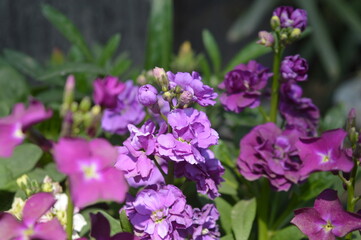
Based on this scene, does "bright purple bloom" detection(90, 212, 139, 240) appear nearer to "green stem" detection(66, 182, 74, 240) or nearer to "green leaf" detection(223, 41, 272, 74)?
"green stem" detection(66, 182, 74, 240)

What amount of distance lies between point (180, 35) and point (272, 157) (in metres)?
2.88

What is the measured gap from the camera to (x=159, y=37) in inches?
56.8

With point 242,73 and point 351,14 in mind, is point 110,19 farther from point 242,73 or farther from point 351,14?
point 351,14

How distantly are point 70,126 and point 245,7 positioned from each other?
137 inches

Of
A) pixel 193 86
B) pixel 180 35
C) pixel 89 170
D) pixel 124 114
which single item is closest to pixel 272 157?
pixel 193 86

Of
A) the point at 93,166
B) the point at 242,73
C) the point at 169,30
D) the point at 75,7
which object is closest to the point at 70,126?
the point at 93,166

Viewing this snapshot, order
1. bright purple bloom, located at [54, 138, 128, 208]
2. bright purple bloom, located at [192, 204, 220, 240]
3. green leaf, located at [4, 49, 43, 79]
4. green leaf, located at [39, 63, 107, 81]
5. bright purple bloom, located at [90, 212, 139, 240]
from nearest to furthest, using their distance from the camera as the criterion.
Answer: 1. bright purple bloom, located at [54, 138, 128, 208]
2. bright purple bloom, located at [90, 212, 139, 240]
3. bright purple bloom, located at [192, 204, 220, 240]
4. green leaf, located at [39, 63, 107, 81]
5. green leaf, located at [4, 49, 43, 79]

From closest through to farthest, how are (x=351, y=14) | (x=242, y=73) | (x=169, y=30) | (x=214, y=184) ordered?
(x=214, y=184), (x=242, y=73), (x=169, y=30), (x=351, y=14)

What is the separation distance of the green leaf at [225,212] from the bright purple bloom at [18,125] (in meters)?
0.51

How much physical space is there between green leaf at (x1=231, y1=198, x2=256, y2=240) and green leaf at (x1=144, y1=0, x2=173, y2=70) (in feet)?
1.56

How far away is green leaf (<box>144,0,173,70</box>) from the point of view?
4.68 ft

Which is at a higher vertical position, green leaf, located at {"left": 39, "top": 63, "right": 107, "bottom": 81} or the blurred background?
the blurred background

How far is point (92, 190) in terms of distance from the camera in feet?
2.05

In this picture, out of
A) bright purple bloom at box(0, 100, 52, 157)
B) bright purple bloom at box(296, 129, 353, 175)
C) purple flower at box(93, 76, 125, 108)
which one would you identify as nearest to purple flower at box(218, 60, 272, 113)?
bright purple bloom at box(296, 129, 353, 175)
